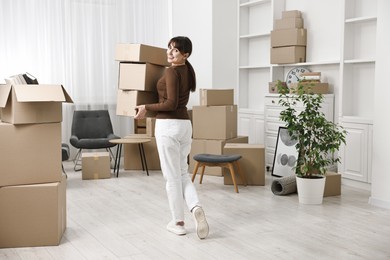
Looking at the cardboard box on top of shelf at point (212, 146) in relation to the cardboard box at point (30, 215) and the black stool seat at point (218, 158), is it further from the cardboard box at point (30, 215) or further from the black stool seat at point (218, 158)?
the cardboard box at point (30, 215)

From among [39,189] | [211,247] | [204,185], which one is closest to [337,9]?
[204,185]

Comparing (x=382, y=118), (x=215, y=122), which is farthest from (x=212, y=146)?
(x=382, y=118)

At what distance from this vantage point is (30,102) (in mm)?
3617

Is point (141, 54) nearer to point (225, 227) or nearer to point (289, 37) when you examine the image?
point (225, 227)

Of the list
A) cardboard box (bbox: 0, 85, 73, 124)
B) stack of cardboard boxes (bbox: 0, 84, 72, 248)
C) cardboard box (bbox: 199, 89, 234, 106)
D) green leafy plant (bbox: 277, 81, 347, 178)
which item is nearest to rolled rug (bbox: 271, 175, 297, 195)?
green leafy plant (bbox: 277, 81, 347, 178)

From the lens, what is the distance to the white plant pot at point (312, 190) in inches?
196

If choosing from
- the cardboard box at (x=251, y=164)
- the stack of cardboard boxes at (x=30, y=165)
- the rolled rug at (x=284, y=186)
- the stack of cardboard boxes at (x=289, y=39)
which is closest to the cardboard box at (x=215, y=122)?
the cardboard box at (x=251, y=164)

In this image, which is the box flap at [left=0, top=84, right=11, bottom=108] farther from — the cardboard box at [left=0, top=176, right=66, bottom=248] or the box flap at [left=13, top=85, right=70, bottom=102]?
the cardboard box at [left=0, top=176, right=66, bottom=248]

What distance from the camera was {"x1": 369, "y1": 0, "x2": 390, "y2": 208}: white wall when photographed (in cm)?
480

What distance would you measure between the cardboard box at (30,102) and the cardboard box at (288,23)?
365 centimetres

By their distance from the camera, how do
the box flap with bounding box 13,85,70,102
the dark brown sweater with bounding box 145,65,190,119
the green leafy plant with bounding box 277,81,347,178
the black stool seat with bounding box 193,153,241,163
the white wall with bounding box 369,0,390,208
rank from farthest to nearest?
the black stool seat with bounding box 193,153,241,163
the green leafy plant with bounding box 277,81,347,178
the white wall with bounding box 369,0,390,208
the dark brown sweater with bounding box 145,65,190,119
the box flap with bounding box 13,85,70,102

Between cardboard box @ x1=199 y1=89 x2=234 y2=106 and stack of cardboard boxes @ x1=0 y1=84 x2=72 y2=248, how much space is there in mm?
2878

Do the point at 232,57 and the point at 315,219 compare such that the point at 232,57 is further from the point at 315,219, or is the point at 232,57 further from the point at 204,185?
the point at 315,219

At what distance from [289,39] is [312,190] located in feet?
7.46
